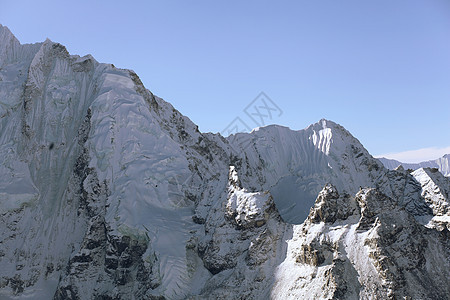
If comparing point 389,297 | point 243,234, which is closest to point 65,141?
point 243,234

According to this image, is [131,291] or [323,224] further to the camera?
[131,291]

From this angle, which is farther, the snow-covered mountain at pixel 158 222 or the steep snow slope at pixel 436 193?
the steep snow slope at pixel 436 193

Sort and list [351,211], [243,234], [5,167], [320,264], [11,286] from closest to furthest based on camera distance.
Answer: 1. [320,264]
2. [351,211]
3. [243,234]
4. [11,286]
5. [5,167]

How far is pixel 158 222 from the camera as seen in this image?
151125mm

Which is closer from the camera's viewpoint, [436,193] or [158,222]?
[158,222]

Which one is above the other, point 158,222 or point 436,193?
point 436,193

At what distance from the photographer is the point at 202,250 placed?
14550cm

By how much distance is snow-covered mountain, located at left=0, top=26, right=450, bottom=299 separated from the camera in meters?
122

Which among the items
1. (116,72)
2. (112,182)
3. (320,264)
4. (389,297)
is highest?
(116,72)

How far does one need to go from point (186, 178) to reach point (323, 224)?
56.0 m

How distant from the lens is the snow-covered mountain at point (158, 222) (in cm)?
12162

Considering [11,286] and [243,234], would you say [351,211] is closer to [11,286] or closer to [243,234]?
[243,234]

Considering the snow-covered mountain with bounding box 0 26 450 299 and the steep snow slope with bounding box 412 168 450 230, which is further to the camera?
the steep snow slope with bounding box 412 168 450 230

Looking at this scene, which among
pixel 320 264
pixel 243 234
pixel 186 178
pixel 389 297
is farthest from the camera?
pixel 186 178
